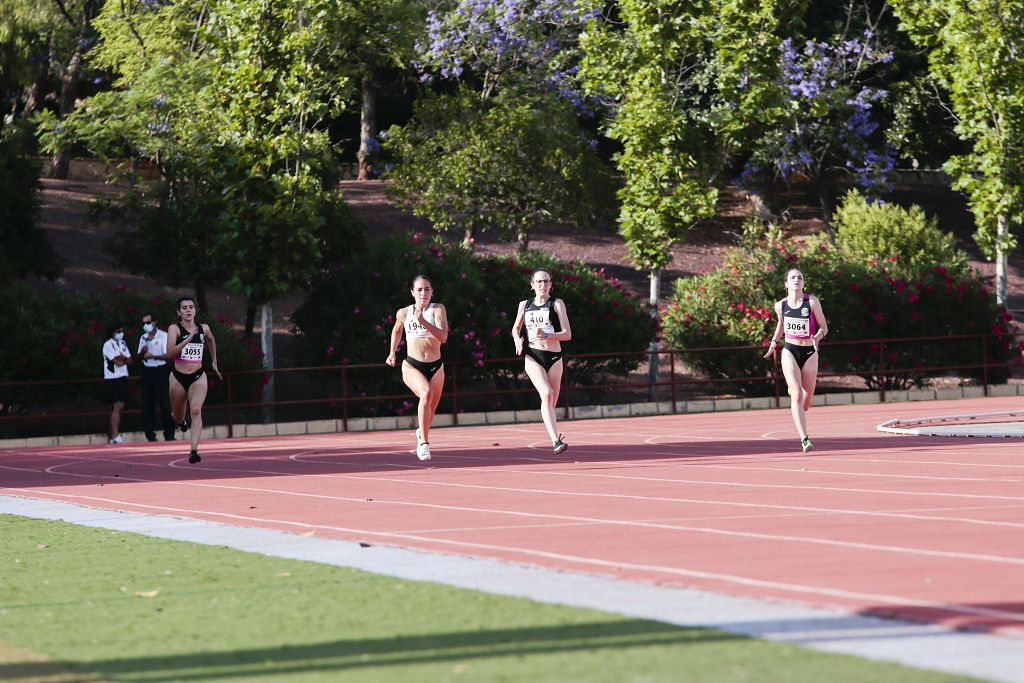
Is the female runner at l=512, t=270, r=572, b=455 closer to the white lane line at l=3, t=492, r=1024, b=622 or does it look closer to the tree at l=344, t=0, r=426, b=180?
the white lane line at l=3, t=492, r=1024, b=622

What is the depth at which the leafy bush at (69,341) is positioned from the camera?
2775 cm

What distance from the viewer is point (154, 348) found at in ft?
80.8

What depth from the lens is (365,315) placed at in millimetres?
31016

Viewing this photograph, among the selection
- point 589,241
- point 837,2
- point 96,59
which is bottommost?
point 589,241

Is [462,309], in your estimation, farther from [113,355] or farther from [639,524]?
[639,524]

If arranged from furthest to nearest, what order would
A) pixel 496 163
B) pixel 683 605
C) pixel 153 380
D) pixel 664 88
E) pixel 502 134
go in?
1. pixel 496 163
2. pixel 502 134
3. pixel 664 88
4. pixel 153 380
5. pixel 683 605

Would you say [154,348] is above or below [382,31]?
below

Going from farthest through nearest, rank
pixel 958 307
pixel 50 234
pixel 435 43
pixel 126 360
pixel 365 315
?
pixel 50 234
pixel 435 43
pixel 958 307
pixel 365 315
pixel 126 360

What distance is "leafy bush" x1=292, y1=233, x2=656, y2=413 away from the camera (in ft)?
102

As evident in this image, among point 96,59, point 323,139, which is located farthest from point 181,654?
point 96,59

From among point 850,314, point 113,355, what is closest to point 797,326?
point 113,355

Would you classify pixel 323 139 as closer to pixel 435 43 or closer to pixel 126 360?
pixel 126 360

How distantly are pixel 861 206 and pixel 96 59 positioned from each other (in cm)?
2263

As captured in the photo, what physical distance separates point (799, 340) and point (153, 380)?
11441 mm
